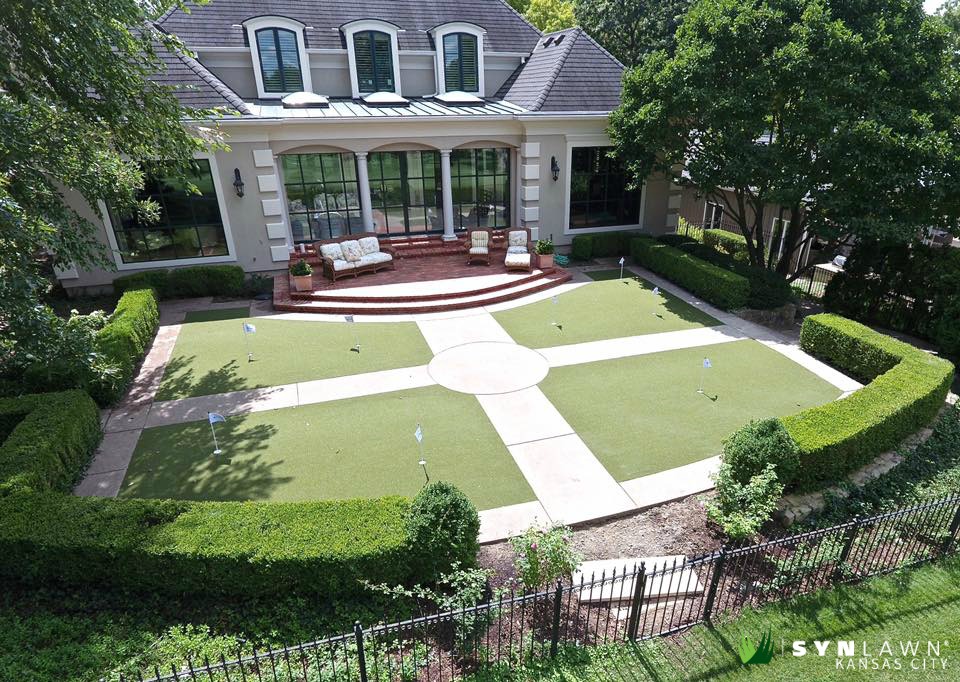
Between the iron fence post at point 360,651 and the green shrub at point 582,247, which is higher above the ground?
the iron fence post at point 360,651

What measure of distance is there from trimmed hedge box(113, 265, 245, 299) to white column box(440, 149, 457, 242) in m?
7.22

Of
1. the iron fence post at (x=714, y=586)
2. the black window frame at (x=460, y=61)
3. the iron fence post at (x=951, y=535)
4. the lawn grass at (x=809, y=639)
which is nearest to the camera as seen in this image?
the lawn grass at (x=809, y=639)

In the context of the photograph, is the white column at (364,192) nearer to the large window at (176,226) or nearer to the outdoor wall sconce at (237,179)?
the outdoor wall sconce at (237,179)

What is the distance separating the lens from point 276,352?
1246cm

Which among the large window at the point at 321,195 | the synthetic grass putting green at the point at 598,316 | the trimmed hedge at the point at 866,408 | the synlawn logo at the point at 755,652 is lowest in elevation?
the synthetic grass putting green at the point at 598,316

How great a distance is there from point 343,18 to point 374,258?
363 inches

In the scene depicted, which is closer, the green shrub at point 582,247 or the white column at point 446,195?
the white column at point 446,195

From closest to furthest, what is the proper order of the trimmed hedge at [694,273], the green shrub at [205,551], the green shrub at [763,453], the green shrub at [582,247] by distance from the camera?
the green shrub at [205,551]
the green shrub at [763,453]
the trimmed hedge at [694,273]
the green shrub at [582,247]

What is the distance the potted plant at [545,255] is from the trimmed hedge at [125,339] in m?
11.2

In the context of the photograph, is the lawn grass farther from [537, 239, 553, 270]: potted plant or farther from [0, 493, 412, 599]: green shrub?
[537, 239, 553, 270]: potted plant

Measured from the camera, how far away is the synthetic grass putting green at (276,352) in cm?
1120

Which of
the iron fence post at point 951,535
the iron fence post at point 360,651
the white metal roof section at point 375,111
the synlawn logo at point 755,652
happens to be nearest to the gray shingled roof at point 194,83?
the white metal roof section at point 375,111

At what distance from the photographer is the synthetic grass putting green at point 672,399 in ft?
28.6

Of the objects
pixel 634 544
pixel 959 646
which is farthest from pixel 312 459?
pixel 959 646
